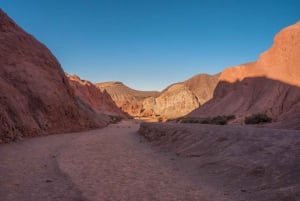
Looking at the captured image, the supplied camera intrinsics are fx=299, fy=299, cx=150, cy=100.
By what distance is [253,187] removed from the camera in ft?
21.2

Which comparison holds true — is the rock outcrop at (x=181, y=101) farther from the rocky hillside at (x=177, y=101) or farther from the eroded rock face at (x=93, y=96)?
the eroded rock face at (x=93, y=96)

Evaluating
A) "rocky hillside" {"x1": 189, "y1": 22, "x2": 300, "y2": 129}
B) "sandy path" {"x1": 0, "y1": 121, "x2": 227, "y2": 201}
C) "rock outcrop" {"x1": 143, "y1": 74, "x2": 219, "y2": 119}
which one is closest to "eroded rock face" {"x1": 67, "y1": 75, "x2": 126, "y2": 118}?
"rock outcrop" {"x1": 143, "y1": 74, "x2": 219, "y2": 119}

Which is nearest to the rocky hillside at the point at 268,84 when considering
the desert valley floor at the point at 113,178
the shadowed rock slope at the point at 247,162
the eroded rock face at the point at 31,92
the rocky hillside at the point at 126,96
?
the eroded rock face at the point at 31,92

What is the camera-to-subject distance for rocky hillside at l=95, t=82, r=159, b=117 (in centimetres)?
10606

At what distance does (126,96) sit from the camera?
436ft

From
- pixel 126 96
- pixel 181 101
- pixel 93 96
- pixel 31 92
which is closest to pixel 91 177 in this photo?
pixel 31 92

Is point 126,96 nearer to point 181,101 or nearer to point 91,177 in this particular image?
point 181,101

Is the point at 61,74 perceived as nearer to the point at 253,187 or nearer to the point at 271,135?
the point at 271,135

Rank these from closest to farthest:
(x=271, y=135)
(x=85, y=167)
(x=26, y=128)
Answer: (x=85, y=167) < (x=271, y=135) < (x=26, y=128)

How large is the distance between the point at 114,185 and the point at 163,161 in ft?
12.8

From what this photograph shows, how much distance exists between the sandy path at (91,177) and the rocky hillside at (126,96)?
7672cm

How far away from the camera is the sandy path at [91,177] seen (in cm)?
599

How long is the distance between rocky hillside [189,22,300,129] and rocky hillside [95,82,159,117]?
1723 inches

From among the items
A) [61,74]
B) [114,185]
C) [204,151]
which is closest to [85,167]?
[114,185]
